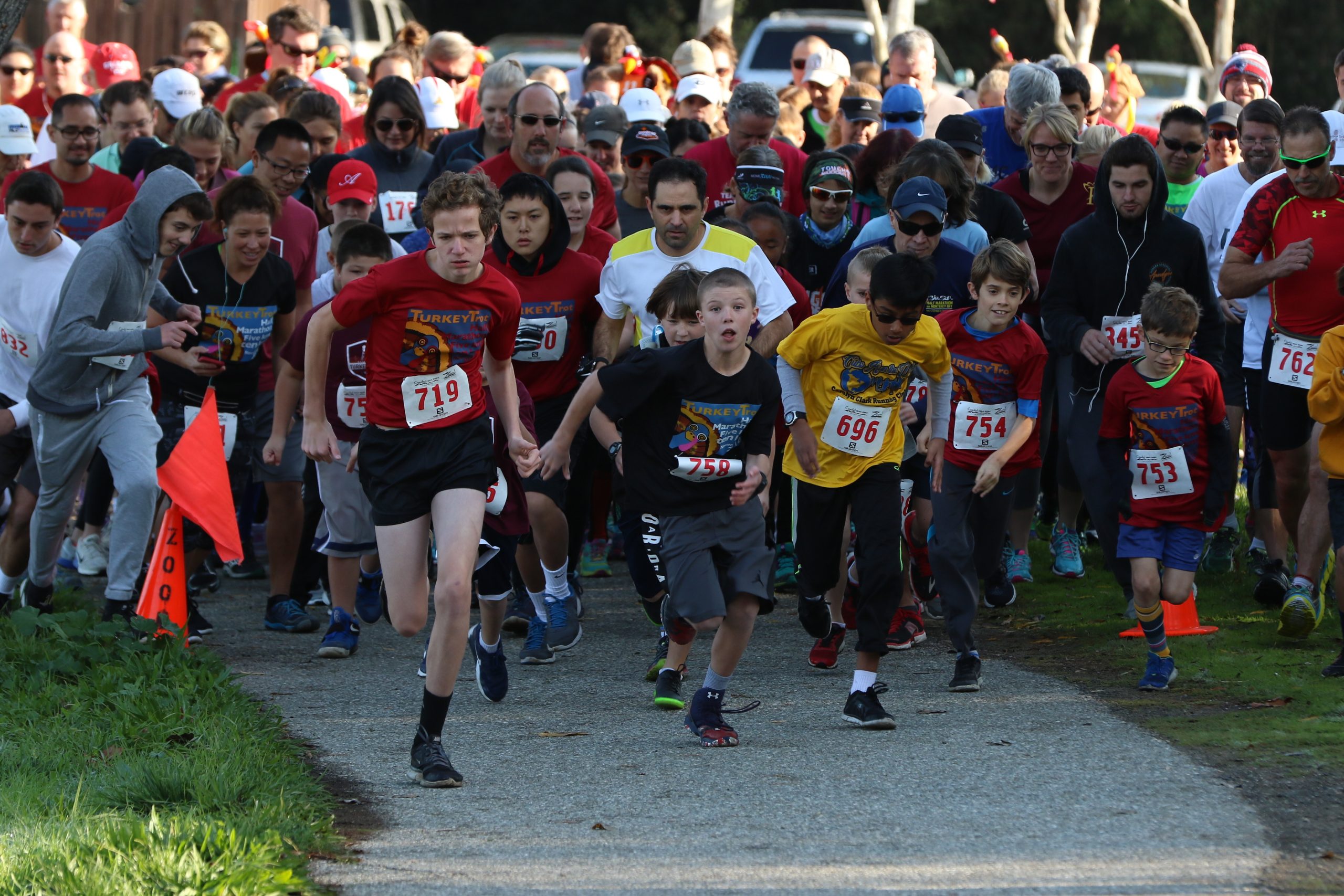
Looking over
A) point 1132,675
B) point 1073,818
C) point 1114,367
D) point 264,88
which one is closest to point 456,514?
point 1073,818

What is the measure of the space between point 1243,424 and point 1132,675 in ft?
11.2

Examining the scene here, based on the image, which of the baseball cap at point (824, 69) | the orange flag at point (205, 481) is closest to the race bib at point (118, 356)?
the orange flag at point (205, 481)

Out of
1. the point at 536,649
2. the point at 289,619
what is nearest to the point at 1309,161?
the point at 536,649

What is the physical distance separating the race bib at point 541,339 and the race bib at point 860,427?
1838 mm

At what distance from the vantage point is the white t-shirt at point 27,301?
8148 millimetres

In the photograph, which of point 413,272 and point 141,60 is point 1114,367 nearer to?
point 413,272

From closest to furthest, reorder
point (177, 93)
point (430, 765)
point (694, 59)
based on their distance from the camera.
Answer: point (430, 765), point (177, 93), point (694, 59)

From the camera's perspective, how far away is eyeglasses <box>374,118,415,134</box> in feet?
34.1

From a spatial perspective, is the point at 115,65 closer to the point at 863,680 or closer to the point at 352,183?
the point at 352,183

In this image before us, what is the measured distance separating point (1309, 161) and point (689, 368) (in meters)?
3.30

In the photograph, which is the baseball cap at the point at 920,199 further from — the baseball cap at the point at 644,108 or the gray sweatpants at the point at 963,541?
the baseball cap at the point at 644,108

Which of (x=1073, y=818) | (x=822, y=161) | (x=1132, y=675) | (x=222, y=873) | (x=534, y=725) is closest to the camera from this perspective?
(x=222, y=873)

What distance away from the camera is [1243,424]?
10.1 m

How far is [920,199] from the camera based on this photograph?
760 centimetres
